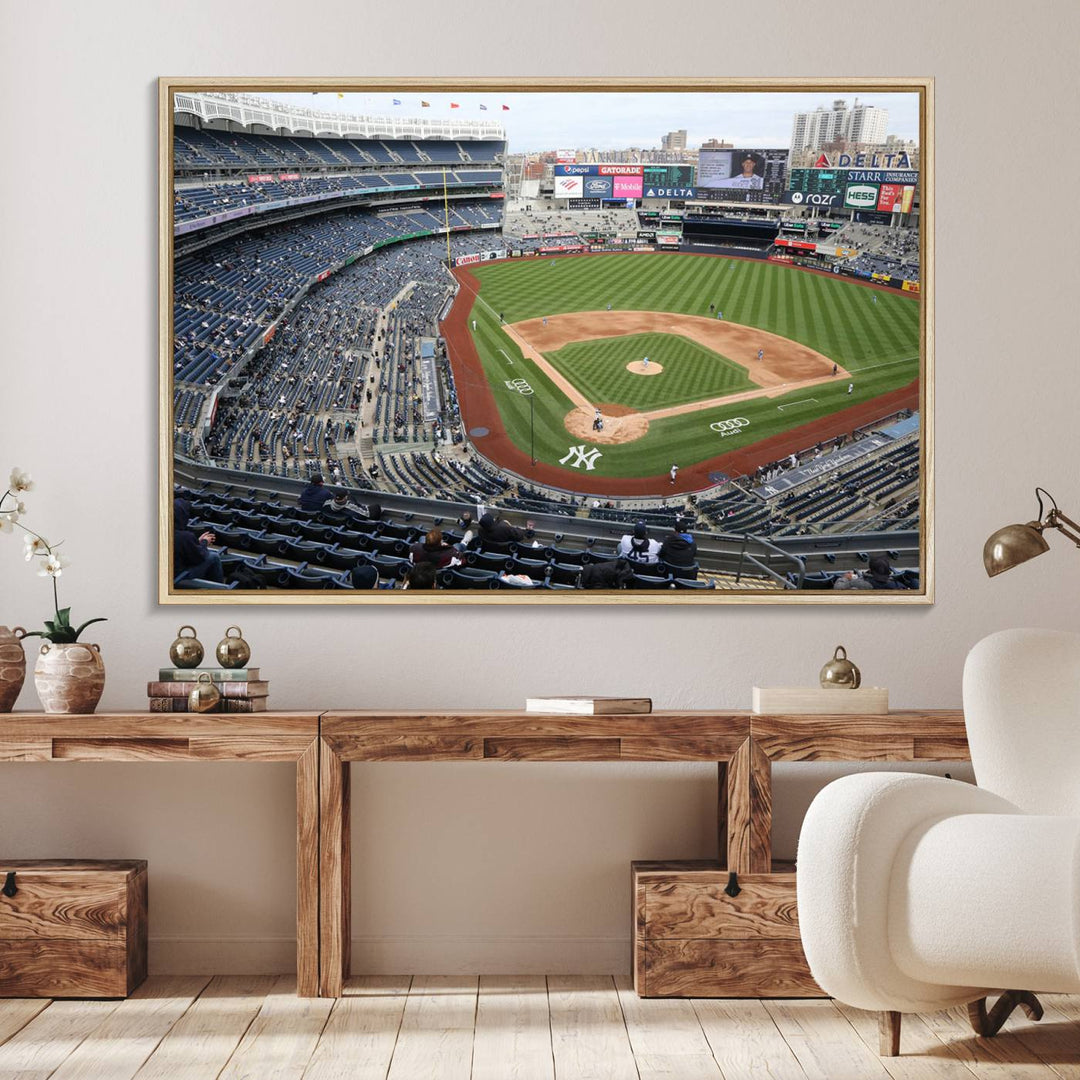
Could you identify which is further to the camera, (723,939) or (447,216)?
(447,216)

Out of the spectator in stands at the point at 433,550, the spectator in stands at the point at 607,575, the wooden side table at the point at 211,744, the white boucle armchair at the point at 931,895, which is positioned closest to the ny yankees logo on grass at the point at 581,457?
the spectator in stands at the point at 607,575

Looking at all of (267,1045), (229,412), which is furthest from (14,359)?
(267,1045)

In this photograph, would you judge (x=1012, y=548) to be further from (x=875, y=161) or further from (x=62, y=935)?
(x=62, y=935)

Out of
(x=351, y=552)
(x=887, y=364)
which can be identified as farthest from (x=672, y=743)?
(x=887, y=364)

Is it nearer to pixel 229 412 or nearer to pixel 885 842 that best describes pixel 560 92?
pixel 229 412

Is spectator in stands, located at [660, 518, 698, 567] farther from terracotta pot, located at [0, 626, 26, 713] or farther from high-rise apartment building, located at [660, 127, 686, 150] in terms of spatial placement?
terracotta pot, located at [0, 626, 26, 713]

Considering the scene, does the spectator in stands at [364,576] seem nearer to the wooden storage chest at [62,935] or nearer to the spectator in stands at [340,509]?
the spectator in stands at [340,509]

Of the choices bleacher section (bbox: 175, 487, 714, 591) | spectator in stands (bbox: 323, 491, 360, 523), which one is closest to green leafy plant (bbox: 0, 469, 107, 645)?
bleacher section (bbox: 175, 487, 714, 591)
